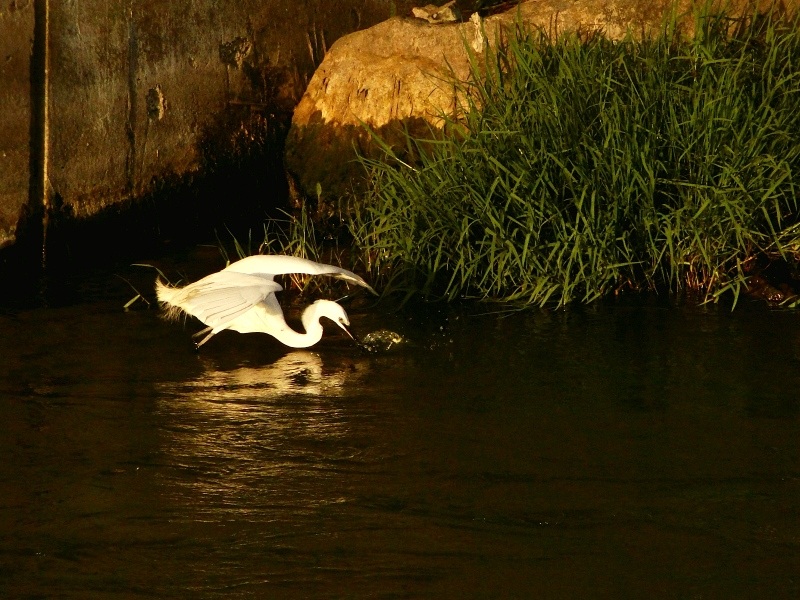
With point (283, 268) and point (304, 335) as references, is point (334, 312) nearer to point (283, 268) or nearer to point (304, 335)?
point (304, 335)

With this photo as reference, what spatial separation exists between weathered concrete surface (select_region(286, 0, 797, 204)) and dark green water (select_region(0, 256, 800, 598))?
5.84ft

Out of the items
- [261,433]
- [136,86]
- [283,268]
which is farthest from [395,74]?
[261,433]

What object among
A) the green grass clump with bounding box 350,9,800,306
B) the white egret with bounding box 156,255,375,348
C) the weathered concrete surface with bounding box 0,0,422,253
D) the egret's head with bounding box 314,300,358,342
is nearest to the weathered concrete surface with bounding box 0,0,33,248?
the weathered concrete surface with bounding box 0,0,422,253

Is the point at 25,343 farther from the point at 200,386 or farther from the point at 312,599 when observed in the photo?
the point at 312,599

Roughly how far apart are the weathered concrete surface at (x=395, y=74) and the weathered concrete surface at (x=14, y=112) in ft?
6.01

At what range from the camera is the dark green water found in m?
3.63

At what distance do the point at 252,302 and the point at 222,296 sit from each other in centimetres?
17

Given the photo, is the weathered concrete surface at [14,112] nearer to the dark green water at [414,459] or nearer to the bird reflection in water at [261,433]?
the dark green water at [414,459]

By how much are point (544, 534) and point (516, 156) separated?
298 centimetres

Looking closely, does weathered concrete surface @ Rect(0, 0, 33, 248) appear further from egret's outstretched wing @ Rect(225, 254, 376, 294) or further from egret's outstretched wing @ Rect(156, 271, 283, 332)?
egret's outstretched wing @ Rect(225, 254, 376, 294)

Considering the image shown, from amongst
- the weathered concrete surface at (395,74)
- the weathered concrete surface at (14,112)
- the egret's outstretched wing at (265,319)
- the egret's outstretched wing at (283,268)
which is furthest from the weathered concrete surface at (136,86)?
the egret's outstretched wing at (265,319)

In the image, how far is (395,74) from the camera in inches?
302

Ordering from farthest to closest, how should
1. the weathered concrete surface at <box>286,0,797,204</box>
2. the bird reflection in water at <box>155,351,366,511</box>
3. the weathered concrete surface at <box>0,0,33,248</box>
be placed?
the weathered concrete surface at <box>286,0,797,204</box>, the weathered concrete surface at <box>0,0,33,248</box>, the bird reflection in water at <box>155,351,366,511</box>

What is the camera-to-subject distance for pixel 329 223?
7.86 m
